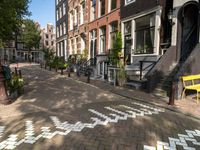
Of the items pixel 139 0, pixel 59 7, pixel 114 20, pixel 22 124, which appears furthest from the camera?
pixel 59 7

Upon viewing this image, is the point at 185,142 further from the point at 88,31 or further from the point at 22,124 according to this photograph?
the point at 88,31

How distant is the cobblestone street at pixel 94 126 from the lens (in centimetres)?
416

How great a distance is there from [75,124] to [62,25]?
27.8 m

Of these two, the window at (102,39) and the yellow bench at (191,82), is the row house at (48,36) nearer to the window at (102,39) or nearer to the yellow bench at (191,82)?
the window at (102,39)

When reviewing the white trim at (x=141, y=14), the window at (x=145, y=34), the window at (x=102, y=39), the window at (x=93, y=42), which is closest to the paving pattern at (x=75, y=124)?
the window at (x=145, y=34)

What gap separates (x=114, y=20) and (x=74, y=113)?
11.4m

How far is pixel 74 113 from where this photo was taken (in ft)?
20.7

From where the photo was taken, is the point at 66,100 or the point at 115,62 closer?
the point at 66,100

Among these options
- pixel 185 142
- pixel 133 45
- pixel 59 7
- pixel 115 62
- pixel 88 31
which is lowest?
pixel 185 142

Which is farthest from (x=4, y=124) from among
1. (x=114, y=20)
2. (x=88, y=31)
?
(x=88, y=31)

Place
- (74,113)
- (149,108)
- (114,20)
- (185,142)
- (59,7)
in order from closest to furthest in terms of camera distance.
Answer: (185,142), (74,113), (149,108), (114,20), (59,7)

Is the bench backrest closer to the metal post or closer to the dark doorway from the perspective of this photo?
the dark doorway

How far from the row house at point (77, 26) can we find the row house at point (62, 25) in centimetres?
208

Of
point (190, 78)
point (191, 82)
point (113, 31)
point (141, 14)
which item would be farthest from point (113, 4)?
point (190, 78)
